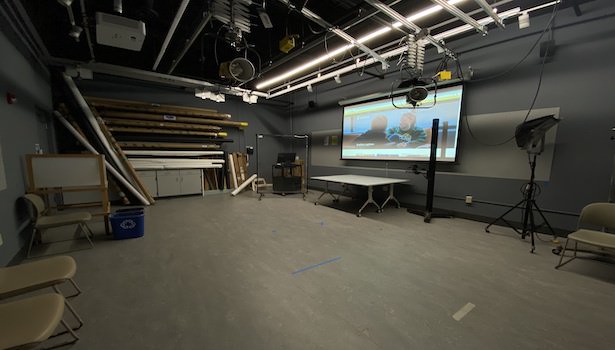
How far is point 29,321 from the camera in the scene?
3.25 ft

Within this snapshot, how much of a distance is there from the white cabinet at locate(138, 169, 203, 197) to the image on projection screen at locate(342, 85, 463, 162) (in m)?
4.00

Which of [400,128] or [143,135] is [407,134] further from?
[143,135]

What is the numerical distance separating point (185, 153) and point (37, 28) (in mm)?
3137

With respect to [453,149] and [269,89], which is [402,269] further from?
[269,89]

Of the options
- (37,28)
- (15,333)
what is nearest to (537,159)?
(15,333)

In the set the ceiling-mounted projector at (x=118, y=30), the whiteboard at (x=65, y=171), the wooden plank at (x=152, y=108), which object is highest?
the ceiling-mounted projector at (x=118, y=30)

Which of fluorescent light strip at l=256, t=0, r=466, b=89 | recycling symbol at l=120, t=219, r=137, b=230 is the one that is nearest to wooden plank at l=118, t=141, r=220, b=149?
fluorescent light strip at l=256, t=0, r=466, b=89

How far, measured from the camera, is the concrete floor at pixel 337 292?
143cm

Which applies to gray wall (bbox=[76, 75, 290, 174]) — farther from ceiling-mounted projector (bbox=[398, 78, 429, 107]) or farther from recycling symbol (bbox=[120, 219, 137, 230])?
ceiling-mounted projector (bbox=[398, 78, 429, 107])

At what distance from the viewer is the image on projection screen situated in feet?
13.4

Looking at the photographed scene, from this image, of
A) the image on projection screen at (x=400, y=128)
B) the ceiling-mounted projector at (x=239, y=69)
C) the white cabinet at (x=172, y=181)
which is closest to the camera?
the ceiling-mounted projector at (x=239, y=69)

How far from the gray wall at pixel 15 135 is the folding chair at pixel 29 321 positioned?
5.66ft

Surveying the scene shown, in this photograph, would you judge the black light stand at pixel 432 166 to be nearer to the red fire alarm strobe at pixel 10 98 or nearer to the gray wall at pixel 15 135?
the gray wall at pixel 15 135

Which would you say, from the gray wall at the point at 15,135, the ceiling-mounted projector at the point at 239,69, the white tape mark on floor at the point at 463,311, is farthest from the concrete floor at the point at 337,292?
the ceiling-mounted projector at the point at 239,69
